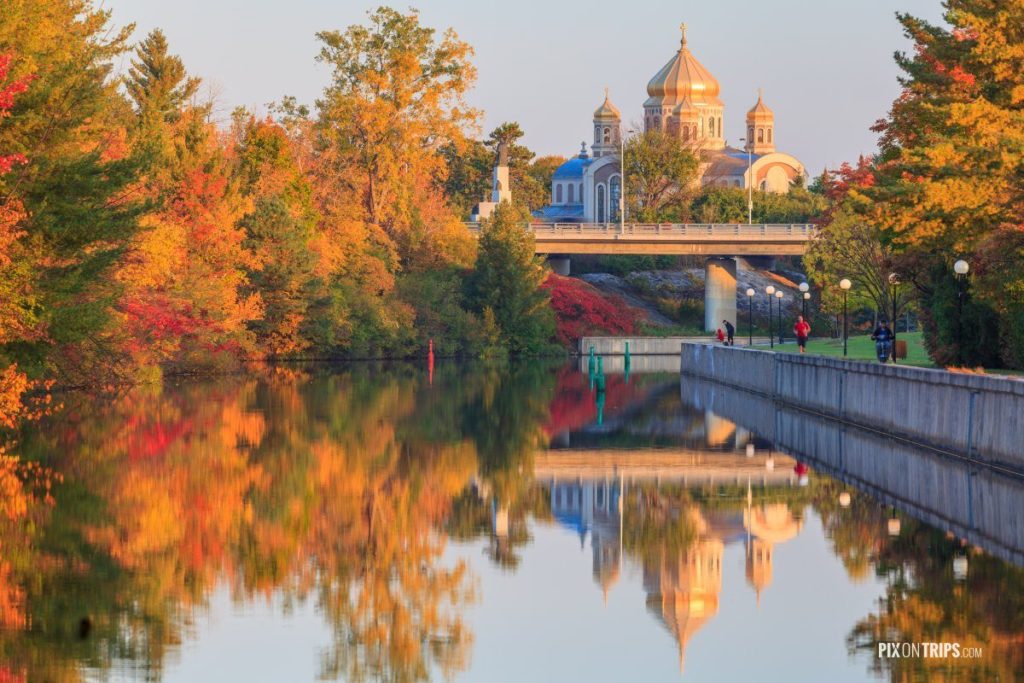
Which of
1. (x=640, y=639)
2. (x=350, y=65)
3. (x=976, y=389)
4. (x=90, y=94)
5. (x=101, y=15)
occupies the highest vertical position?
(x=350, y=65)

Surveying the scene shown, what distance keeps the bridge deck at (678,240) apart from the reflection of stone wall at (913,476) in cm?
5386

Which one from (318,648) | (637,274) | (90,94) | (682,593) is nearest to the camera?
(318,648)

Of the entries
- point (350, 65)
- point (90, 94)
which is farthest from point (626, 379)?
point (90, 94)

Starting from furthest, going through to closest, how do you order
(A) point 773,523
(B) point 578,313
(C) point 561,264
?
(C) point 561,264 < (B) point 578,313 < (A) point 773,523

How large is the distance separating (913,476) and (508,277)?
59.5 metres

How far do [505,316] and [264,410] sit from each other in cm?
4443

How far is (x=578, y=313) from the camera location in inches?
3762

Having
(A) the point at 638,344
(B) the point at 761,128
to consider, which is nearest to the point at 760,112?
(B) the point at 761,128

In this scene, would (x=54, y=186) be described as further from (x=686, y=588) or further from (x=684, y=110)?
(x=684, y=110)

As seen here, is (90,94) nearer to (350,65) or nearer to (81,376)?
(81,376)

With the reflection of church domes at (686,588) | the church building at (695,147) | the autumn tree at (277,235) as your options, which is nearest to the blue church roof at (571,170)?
the church building at (695,147)

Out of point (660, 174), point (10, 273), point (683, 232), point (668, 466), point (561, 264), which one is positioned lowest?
point (668, 466)

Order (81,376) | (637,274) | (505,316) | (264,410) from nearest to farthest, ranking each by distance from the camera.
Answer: (264,410) → (81,376) → (505,316) → (637,274)

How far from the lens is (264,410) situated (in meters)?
43.0
